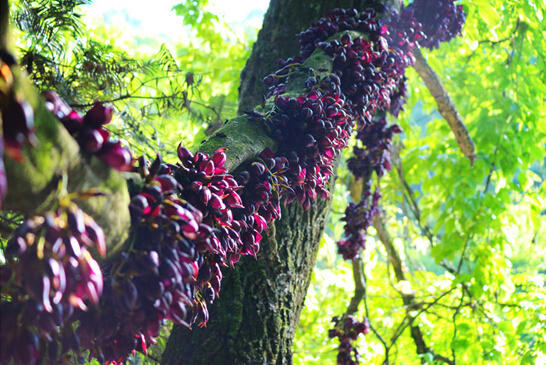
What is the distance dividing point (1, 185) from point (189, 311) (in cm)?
62

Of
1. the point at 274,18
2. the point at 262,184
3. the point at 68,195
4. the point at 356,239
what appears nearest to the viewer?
the point at 68,195

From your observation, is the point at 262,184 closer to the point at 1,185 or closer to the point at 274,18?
the point at 1,185

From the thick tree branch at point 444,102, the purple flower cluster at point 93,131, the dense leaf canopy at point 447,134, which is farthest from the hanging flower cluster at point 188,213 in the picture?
the thick tree branch at point 444,102

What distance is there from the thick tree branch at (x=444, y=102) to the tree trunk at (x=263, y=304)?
5.80 ft

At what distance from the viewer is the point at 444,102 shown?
10.4ft

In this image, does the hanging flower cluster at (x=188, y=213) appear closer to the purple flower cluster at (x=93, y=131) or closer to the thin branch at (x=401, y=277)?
the purple flower cluster at (x=93, y=131)

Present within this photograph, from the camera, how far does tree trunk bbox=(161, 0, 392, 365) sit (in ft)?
4.57

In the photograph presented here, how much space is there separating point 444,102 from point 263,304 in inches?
95.3

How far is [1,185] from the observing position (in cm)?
45

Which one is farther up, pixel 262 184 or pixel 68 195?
pixel 262 184

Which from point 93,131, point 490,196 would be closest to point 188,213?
point 93,131

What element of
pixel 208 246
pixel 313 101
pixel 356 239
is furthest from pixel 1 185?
pixel 356 239

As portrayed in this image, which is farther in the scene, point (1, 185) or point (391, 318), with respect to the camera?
point (391, 318)

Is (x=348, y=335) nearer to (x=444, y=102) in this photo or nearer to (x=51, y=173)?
(x=444, y=102)
